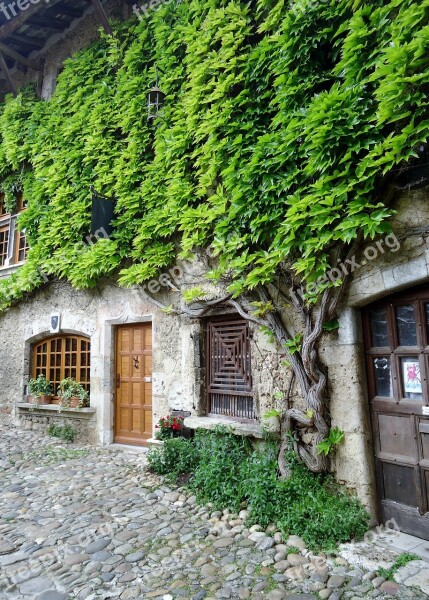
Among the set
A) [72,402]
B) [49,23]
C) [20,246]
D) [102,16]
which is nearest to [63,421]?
[72,402]

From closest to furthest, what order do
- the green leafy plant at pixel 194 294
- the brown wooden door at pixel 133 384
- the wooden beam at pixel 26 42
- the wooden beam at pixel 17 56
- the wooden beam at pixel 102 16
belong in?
the green leafy plant at pixel 194 294, the brown wooden door at pixel 133 384, the wooden beam at pixel 102 16, the wooden beam at pixel 17 56, the wooden beam at pixel 26 42

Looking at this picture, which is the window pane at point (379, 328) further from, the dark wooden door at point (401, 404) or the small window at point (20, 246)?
the small window at point (20, 246)

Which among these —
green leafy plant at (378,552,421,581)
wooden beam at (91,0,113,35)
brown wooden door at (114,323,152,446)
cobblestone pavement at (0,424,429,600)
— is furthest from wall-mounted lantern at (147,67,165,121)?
green leafy plant at (378,552,421,581)

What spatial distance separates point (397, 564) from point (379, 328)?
1702 mm

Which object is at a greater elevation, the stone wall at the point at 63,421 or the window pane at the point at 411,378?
the window pane at the point at 411,378

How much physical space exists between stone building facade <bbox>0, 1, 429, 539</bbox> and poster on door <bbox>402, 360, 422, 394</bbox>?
1 cm

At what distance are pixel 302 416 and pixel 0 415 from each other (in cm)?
630

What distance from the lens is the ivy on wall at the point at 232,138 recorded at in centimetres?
309

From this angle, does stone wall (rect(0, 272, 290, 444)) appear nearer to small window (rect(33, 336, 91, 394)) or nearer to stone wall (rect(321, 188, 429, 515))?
small window (rect(33, 336, 91, 394))

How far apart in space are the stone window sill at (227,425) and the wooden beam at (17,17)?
7401 mm

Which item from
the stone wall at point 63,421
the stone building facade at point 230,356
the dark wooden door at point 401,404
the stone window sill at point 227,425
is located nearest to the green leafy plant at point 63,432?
the stone wall at point 63,421

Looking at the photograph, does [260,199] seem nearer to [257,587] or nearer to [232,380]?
[232,380]

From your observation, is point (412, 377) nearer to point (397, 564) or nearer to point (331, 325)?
point (331, 325)

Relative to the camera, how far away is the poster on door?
3.19m
